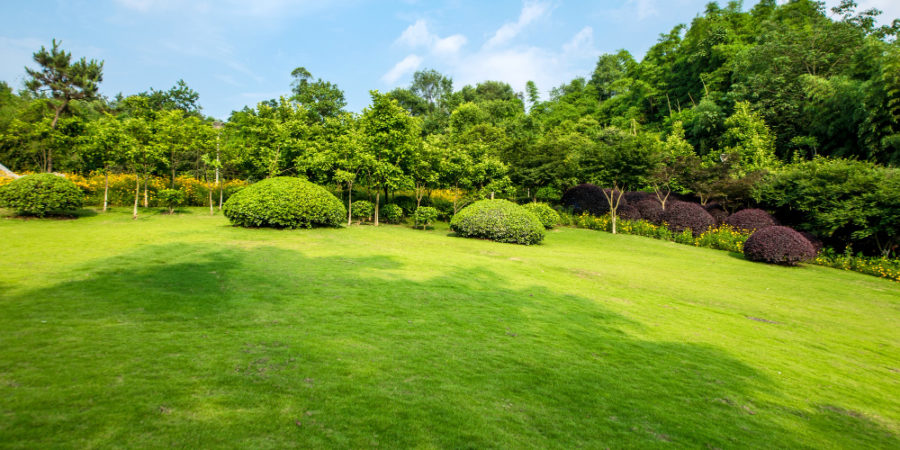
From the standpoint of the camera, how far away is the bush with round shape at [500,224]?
1434cm

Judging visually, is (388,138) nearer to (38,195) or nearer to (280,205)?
(280,205)

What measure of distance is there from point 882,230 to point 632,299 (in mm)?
11589

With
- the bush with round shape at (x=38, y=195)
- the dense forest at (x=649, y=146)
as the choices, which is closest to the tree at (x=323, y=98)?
the dense forest at (x=649, y=146)

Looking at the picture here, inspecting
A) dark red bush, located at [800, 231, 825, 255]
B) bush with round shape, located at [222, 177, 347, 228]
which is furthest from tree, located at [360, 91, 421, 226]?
dark red bush, located at [800, 231, 825, 255]

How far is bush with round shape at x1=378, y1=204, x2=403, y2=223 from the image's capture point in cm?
1789

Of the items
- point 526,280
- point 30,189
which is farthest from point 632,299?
point 30,189

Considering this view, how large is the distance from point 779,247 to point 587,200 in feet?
35.5

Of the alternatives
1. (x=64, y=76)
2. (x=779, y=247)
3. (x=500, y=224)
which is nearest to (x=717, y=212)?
(x=779, y=247)

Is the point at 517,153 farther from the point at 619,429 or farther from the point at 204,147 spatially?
the point at 619,429

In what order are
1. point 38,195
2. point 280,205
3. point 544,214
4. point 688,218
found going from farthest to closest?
point 544,214 → point 688,218 → point 280,205 → point 38,195

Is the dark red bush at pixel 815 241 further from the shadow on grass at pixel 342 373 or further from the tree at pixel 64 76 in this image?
the tree at pixel 64 76

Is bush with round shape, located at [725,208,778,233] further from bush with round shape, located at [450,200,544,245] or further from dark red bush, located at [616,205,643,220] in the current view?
bush with round shape, located at [450,200,544,245]

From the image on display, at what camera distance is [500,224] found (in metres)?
14.4

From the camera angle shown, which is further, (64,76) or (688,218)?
(64,76)
